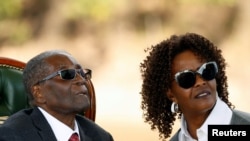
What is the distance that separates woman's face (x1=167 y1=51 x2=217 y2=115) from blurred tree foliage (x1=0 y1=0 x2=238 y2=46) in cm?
146

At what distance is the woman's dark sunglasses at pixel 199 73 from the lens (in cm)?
160

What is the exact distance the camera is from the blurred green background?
3057 millimetres

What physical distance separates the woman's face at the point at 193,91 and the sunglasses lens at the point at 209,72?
0.04 ft

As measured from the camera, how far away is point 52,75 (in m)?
1.70

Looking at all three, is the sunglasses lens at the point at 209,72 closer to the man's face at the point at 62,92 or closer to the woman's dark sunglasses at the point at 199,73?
the woman's dark sunglasses at the point at 199,73

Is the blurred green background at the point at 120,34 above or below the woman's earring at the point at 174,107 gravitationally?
above

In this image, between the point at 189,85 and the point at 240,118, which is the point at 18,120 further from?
the point at 240,118

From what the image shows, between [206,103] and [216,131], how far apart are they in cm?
40

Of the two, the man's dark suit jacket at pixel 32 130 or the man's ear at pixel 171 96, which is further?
the man's ear at pixel 171 96

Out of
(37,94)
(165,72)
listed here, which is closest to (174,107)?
(165,72)

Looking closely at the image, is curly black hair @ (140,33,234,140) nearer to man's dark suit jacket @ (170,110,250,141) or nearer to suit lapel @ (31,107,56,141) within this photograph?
man's dark suit jacket @ (170,110,250,141)

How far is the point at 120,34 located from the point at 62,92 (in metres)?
1.46

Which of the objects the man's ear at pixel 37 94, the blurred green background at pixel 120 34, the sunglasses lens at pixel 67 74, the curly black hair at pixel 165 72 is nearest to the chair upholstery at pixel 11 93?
the man's ear at pixel 37 94

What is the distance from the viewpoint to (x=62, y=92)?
170 centimetres
